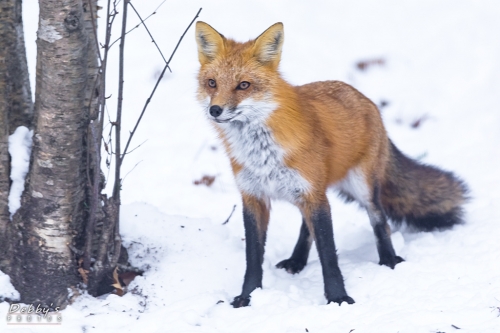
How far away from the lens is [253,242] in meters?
4.07

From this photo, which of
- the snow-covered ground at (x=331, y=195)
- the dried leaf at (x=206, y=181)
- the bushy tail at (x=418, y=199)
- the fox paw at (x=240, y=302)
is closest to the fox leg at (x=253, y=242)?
the fox paw at (x=240, y=302)

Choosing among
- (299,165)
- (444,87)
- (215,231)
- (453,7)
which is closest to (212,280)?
(215,231)

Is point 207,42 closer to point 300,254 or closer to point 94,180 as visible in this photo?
point 94,180

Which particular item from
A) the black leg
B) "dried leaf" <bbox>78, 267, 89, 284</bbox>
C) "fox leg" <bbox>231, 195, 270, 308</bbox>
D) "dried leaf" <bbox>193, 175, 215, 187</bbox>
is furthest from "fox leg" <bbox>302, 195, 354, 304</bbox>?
"dried leaf" <bbox>193, 175, 215, 187</bbox>

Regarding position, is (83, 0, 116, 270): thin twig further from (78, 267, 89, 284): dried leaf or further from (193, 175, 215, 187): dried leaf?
(193, 175, 215, 187): dried leaf

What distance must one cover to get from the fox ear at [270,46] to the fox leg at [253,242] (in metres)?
0.85

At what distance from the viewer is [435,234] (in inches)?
193

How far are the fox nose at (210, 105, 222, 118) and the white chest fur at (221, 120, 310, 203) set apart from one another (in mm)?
293

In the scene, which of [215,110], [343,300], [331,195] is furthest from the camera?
[331,195]

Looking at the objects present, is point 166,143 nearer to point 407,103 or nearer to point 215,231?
point 215,231

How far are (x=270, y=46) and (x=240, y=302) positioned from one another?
1.52m

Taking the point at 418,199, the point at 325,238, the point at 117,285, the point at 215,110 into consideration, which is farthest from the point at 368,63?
the point at 117,285

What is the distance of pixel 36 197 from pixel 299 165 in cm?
153

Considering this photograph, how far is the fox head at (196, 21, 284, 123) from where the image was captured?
3.67 metres
